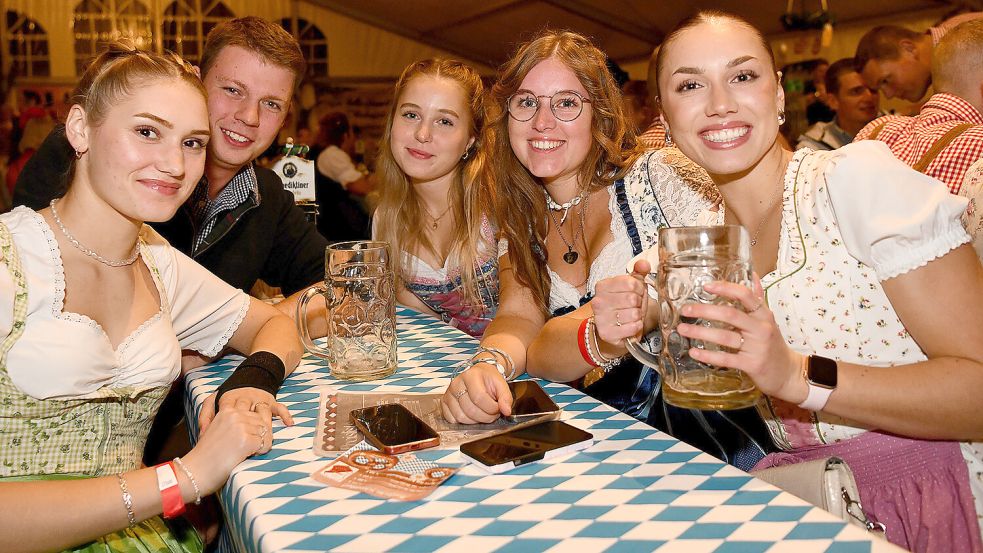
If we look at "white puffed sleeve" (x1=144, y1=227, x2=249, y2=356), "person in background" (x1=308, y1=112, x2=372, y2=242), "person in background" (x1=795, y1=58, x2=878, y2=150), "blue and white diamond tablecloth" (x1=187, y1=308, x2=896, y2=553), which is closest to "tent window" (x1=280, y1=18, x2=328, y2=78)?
"person in background" (x1=308, y1=112, x2=372, y2=242)

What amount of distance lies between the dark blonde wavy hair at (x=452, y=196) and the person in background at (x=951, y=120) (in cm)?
156

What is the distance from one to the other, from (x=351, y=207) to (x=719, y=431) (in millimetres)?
4423

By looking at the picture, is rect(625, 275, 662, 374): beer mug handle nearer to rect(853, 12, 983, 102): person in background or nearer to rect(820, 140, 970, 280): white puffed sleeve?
rect(820, 140, 970, 280): white puffed sleeve

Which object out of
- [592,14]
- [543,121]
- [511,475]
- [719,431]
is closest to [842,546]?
[511,475]

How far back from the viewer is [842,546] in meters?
0.83

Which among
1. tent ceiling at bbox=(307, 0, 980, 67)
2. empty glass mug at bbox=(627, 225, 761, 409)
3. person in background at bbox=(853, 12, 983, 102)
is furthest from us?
tent ceiling at bbox=(307, 0, 980, 67)

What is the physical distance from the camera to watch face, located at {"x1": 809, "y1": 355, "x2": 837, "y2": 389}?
117cm

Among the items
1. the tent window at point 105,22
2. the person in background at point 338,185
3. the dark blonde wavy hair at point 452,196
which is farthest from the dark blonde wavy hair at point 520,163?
the tent window at point 105,22

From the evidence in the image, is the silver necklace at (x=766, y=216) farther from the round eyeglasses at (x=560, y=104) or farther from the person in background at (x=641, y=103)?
the person in background at (x=641, y=103)

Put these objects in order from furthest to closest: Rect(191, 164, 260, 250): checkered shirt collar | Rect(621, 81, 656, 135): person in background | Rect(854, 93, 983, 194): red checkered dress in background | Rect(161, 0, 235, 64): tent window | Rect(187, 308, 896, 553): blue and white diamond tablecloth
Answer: Rect(161, 0, 235, 64): tent window, Rect(621, 81, 656, 135): person in background, Rect(854, 93, 983, 194): red checkered dress in background, Rect(191, 164, 260, 250): checkered shirt collar, Rect(187, 308, 896, 553): blue and white diamond tablecloth

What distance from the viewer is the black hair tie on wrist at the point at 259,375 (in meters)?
1.42

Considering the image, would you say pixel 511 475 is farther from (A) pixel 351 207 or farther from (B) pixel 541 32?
(A) pixel 351 207

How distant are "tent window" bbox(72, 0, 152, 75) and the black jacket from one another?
9472 mm

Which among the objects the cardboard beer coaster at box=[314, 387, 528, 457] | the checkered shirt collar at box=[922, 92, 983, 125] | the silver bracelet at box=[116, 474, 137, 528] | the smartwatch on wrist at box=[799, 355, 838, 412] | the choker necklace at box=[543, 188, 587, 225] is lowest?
the silver bracelet at box=[116, 474, 137, 528]
